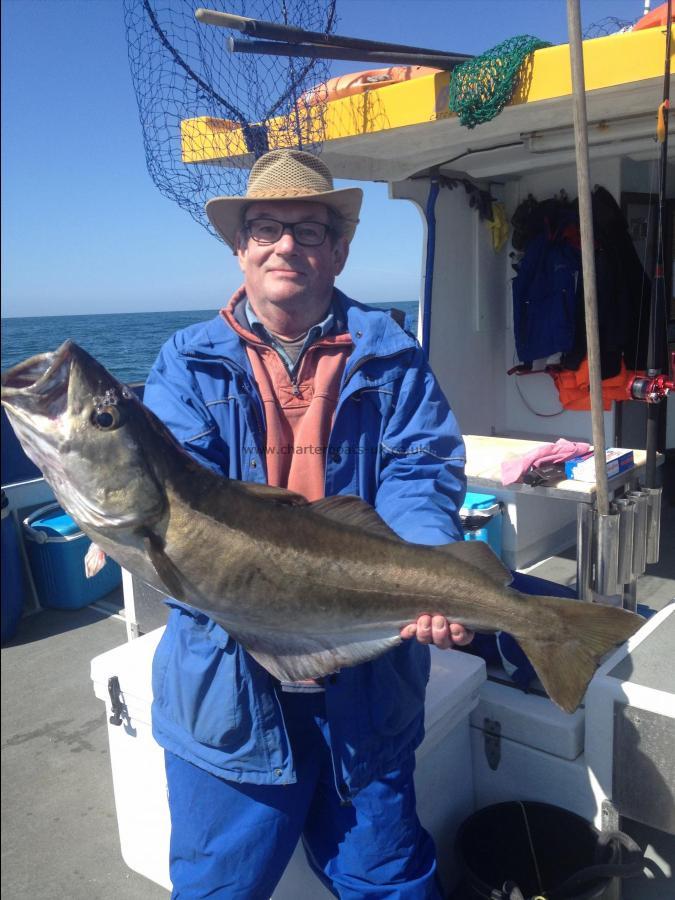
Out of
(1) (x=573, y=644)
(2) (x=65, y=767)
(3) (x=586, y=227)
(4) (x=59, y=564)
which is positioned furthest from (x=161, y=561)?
(4) (x=59, y=564)

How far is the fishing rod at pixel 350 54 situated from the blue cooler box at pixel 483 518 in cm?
310

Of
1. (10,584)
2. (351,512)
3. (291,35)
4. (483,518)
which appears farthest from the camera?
(10,584)

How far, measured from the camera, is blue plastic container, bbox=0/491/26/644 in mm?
6156

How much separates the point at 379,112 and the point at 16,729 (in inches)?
199

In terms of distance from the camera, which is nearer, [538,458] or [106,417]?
[106,417]

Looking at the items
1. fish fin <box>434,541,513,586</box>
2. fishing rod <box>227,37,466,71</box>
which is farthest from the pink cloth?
fish fin <box>434,541,513,586</box>

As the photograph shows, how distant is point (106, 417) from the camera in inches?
70.1

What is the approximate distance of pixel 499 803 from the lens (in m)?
3.37

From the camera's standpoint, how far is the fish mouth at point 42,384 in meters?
1.70

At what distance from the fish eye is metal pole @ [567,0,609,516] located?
254cm

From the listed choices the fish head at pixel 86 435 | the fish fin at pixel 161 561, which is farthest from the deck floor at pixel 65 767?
the fish head at pixel 86 435

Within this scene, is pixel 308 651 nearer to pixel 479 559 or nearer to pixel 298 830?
pixel 479 559

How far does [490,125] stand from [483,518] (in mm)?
3162

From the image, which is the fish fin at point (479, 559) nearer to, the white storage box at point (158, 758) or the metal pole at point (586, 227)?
the white storage box at point (158, 758)
